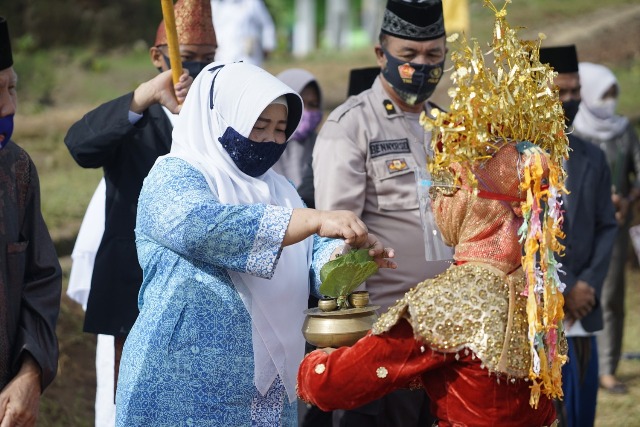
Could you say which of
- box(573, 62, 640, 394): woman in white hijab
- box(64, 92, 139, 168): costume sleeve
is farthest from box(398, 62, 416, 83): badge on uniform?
box(573, 62, 640, 394): woman in white hijab

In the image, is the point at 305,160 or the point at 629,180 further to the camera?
the point at 629,180

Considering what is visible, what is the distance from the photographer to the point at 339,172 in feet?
16.9

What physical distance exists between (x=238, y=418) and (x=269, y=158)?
89 centimetres

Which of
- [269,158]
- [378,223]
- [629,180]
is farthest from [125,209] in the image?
[629,180]

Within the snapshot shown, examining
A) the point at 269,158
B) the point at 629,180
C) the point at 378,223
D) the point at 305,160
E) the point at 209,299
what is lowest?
the point at 629,180

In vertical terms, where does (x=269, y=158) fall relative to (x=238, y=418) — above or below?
above

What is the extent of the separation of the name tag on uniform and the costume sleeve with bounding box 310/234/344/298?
4.18ft

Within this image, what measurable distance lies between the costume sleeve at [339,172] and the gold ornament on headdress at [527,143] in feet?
5.25

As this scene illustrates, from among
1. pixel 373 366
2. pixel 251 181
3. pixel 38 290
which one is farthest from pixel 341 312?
pixel 38 290

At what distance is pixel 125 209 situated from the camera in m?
5.16

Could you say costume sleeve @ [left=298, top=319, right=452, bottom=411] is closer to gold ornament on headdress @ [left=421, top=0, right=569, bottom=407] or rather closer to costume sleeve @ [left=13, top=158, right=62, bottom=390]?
gold ornament on headdress @ [left=421, top=0, right=569, bottom=407]

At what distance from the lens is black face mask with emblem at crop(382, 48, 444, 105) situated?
213 inches

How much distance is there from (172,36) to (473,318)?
2024 mm

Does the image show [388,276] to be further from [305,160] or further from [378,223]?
[305,160]
